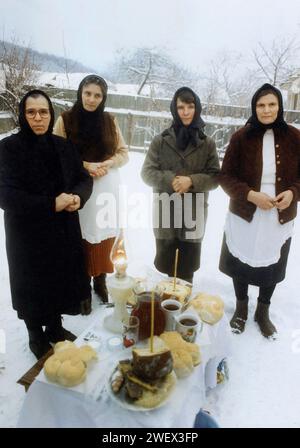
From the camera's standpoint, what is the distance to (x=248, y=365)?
259cm

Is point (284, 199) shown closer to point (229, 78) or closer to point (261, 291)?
point (261, 291)

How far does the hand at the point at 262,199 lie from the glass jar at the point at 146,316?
1.23m

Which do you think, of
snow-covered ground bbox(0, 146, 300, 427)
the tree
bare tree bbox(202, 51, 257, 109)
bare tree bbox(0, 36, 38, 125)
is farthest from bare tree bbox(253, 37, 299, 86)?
snow-covered ground bbox(0, 146, 300, 427)

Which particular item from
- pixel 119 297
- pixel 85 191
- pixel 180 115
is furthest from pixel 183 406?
pixel 180 115

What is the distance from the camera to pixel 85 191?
92.5 inches

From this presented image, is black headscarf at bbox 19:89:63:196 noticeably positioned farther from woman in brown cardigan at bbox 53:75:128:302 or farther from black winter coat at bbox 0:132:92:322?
woman in brown cardigan at bbox 53:75:128:302

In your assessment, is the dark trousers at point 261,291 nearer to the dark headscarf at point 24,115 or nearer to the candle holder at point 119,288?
the candle holder at point 119,288

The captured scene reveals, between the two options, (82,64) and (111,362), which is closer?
(111,362)

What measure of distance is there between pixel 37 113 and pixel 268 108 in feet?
5.21

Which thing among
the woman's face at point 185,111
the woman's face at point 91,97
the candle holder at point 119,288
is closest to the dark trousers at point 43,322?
the candle holder at point 119,288

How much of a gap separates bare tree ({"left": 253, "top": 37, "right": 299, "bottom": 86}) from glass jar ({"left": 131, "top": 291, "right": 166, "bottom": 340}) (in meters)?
17.7

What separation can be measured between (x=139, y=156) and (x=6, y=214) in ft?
26.9

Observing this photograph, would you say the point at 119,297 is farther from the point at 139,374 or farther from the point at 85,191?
the point at 85,191

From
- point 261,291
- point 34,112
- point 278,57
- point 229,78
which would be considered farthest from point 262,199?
point 229,78
